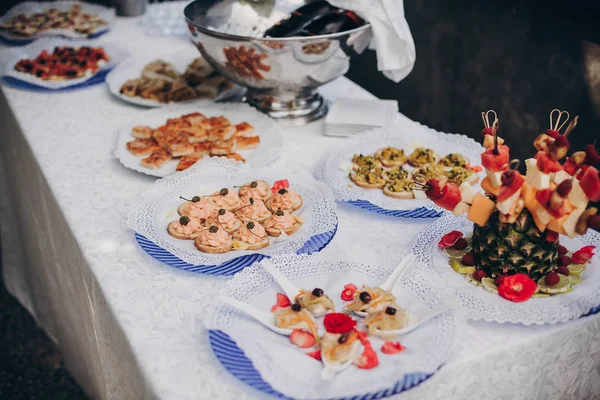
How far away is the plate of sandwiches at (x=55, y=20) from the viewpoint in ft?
8.02

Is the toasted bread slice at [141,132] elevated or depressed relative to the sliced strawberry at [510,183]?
depressed

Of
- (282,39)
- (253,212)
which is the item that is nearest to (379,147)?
(282,39)

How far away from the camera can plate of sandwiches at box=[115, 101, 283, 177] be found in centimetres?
155

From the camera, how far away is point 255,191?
132cm

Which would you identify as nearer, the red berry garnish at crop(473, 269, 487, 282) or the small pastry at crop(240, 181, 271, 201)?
the red berry garnish at crop(473, 269, 487, 282)

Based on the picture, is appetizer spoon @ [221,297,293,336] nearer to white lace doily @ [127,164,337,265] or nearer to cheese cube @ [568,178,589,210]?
white lace doily @ [127,164,337,265]

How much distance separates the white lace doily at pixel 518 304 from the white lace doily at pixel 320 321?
0.04m

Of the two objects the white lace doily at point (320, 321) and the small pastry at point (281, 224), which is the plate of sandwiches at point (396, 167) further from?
the white lace doily at point (320, 321)

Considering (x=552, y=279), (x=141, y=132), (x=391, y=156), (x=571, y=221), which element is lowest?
(x=141, y=132)

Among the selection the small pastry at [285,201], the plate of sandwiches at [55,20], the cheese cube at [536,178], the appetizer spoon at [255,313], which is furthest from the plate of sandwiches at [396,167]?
the plate of sandwiches at [55,20]

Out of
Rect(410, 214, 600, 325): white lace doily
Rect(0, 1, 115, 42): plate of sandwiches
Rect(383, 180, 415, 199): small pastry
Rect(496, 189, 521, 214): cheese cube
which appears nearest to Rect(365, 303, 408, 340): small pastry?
Rect(410, 214, 600, 325): white lace doily

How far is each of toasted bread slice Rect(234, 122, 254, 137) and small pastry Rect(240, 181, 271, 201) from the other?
14.7 inches

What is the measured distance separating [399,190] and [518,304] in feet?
1.40

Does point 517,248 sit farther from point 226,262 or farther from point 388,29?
point 388,29
